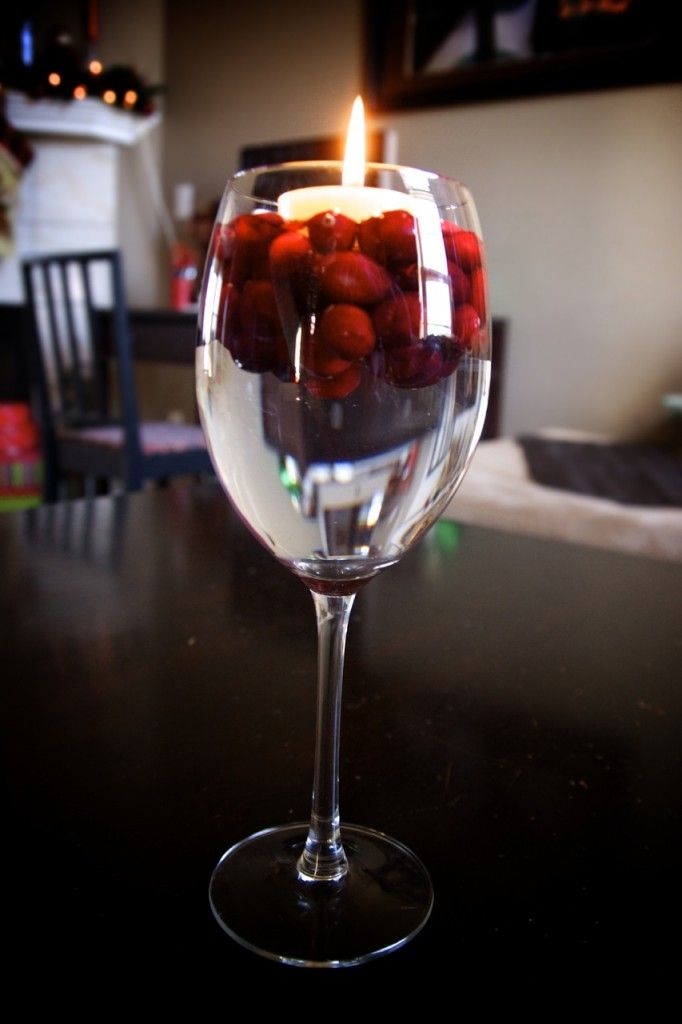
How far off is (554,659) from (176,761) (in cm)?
22

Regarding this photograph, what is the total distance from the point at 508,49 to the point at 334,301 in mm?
2489

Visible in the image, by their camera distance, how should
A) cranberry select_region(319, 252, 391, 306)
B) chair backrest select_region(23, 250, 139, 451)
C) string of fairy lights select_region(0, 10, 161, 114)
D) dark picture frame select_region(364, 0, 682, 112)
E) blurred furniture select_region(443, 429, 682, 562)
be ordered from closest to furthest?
cranberry select_region(319, 252, 391, 306)
blurred furniture select_region(443, 429, 682, 562)
chair backrest select_region(23, 250, 139, 451)
dark picture frame select_region(364, 0, 682, 112)
string of fairy lights select_region(0, 10, 161, 114)

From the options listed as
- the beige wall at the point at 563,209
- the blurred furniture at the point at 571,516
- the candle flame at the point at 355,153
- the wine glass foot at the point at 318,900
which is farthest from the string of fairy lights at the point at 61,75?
the wine glass foot at the point at 318,900

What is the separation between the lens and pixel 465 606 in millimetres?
543

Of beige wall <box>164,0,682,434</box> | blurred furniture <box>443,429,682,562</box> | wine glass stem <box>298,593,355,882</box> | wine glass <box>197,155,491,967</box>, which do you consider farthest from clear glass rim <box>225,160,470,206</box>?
beige wall <box>164,0,682,434</box>

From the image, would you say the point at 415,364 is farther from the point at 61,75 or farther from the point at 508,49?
the point at 61,75

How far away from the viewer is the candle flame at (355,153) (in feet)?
0.81

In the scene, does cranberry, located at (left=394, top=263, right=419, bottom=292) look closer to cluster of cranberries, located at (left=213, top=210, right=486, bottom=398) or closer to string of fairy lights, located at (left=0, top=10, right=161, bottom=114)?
cluster of cranberries, located at (left=213, top=210, right=486, bottom=398)

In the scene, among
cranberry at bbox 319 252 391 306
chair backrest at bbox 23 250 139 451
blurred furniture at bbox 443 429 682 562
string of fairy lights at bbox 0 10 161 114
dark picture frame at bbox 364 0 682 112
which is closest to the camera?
cranberry at bbox 319 252 391 306

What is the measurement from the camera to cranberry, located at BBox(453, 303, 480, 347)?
0.84ft

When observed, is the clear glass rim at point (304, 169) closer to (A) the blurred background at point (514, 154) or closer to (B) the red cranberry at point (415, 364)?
(B) the red cranberry at point (415, 364)

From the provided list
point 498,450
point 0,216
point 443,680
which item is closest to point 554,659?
point 443,680

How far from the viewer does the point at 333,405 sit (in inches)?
9.5

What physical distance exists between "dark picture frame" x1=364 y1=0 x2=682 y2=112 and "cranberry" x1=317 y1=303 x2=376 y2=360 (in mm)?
2307
